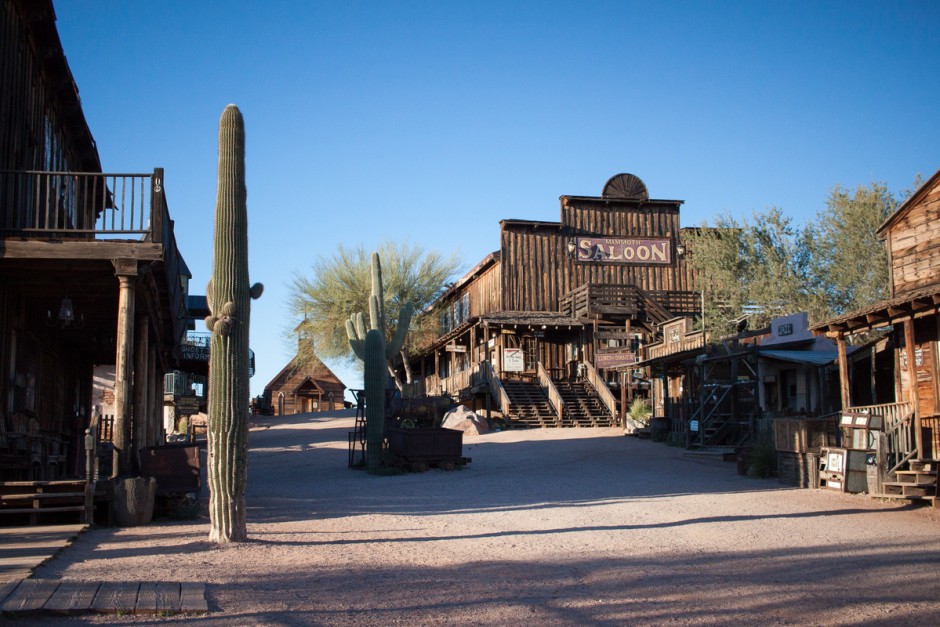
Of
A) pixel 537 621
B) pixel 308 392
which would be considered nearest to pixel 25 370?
pixel 537 621

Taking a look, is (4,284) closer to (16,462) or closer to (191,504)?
(16,462)

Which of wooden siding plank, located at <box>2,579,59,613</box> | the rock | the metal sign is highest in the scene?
the metal sign

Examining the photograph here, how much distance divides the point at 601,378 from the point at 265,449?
13.4 meters

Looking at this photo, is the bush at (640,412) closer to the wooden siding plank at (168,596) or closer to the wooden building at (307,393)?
the wooden siding plank at (168,596)

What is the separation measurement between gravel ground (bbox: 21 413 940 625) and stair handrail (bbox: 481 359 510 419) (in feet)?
48.3

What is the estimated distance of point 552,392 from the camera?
1272 inches

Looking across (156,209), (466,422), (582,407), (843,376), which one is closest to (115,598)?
(156,209)

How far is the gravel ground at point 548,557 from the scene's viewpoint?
668 centimetres

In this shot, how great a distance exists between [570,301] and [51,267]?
1076 inches

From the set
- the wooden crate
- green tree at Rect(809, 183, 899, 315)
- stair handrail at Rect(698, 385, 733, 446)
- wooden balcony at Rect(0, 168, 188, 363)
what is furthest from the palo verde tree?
wooden balcony at Rect(0, 168, 188, 363)

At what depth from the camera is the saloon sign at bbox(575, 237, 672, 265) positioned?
39.4 metres

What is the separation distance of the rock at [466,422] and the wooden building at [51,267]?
1270 centimetres

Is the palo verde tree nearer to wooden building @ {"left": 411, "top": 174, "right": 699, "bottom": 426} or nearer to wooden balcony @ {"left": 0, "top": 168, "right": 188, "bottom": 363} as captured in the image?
wooden building @ {"left": 411, "top": 174, "right": 699, "bottom": 426}

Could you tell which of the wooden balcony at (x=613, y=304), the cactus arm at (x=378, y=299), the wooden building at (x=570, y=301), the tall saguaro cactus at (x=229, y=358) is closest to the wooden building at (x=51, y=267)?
the tall saguaro cactus at (x=229, y=358)
